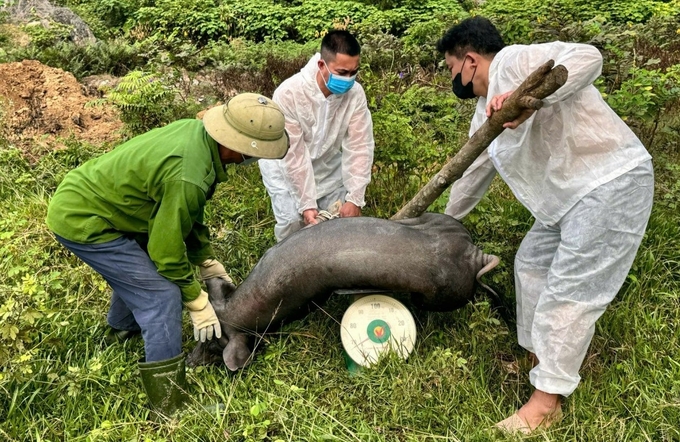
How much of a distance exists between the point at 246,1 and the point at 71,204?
32.0ft

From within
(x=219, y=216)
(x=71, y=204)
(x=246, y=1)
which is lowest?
(x=246, y=1)

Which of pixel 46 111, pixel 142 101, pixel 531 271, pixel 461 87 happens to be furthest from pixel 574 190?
pixel 46 111

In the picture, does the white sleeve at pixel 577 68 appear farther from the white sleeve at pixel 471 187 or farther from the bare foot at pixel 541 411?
the bare foot at pixel 541 411

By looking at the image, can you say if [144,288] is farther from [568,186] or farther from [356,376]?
[568,186]

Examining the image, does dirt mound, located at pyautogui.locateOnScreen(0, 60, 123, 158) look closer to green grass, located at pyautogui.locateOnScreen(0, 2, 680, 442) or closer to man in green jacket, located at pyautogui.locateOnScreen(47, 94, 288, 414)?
green grass, located at pyautogui.locateOnScreen(0, 2, 680, 442)

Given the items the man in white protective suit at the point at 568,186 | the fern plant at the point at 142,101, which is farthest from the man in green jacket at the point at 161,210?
the fern plant at the point at 142,101

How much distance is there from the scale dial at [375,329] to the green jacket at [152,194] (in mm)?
817

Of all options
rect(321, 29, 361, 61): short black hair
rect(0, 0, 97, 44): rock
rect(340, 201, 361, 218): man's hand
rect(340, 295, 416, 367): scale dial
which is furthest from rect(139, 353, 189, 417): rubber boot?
rect(0, 0, 97, 44): rock

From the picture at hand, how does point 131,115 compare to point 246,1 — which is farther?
point 246,1

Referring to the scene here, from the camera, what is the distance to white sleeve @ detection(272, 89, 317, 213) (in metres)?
3.82

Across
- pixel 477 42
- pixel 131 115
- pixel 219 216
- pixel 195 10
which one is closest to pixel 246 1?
pixel 195 10

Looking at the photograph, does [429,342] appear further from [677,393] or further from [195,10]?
[195,10]

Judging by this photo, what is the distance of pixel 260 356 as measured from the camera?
335 centimetres

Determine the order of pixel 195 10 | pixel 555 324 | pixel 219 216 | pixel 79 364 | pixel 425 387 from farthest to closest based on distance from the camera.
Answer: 1. pixel 195 10
2. pixel 219 216
3. pixel 79 364
4. pixel 425 387
5. pixel 555 324
